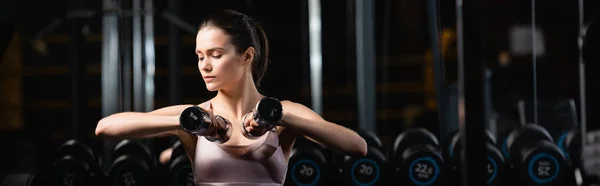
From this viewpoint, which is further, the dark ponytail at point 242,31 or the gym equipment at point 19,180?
the gym equipment at point 19,180

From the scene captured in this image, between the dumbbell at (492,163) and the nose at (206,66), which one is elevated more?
the nose at (206,66)

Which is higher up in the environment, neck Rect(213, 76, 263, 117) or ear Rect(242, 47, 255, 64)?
ear Rect(242, 47, 255, 64)

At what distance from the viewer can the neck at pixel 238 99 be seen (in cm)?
154

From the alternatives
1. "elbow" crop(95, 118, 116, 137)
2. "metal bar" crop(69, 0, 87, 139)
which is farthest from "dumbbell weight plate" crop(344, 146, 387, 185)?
"metal bar" crop(69, 0, 87, 139)

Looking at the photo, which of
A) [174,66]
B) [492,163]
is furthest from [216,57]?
[174,66]

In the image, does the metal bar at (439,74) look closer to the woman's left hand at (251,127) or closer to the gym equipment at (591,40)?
the gym equipment at (591,40)

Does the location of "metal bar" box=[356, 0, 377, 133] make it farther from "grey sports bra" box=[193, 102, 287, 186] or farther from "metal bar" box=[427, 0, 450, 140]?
"grey sports bra" box=[193, 102, 287, 186]

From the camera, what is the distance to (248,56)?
60.8 inches

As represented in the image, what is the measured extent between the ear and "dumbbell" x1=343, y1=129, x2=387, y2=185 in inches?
20.2

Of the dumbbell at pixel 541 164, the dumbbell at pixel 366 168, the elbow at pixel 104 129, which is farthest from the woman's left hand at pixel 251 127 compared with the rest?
the dumbbell at pixel 541 164

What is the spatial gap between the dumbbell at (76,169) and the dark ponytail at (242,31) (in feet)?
2.04

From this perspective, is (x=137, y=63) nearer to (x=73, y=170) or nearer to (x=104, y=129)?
(x=73, y=170)

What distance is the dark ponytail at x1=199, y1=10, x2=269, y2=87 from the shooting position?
4.99ft

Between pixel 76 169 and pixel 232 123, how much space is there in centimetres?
62
